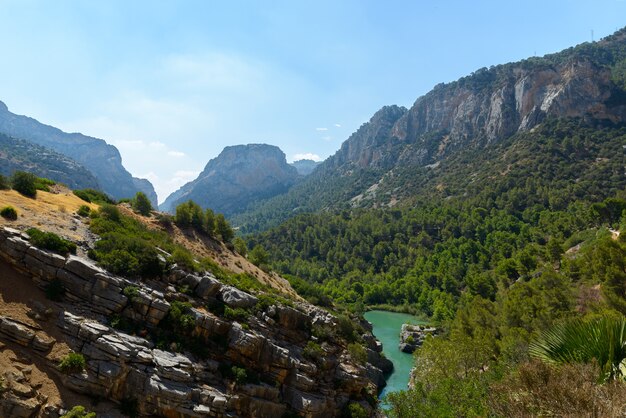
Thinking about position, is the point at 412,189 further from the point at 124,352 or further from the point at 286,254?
the point at 124,352

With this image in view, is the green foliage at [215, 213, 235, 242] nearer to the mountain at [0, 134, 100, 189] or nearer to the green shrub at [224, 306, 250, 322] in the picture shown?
the green shrub at [224, 306, 250, 322]

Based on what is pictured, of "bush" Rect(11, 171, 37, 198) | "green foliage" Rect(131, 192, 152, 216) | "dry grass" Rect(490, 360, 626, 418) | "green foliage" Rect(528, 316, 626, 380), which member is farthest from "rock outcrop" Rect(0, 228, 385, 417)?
"green foliage" Rect(131, 192, 152, 216)

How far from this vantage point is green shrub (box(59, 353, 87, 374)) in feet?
66.0

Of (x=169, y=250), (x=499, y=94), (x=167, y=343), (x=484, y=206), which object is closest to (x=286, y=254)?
(x=484, y=206)

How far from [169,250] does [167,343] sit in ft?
38.3

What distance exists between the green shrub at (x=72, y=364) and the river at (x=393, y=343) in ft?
109

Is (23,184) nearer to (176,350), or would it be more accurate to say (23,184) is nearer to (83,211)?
(83,211)

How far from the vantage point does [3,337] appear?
19.7m

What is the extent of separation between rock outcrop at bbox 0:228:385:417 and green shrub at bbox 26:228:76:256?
19.7 inches

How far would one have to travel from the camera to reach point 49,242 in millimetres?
24672

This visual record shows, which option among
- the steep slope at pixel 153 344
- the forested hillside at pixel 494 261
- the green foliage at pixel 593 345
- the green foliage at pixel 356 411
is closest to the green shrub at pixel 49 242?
the steep slope at pixel 153 344

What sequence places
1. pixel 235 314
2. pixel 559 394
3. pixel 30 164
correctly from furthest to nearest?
pixel 30 164 < pixel 235 314 < pixel 559 394

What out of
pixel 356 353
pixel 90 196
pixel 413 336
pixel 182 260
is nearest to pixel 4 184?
pixel 90 196

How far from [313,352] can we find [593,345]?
24521 millimetres
